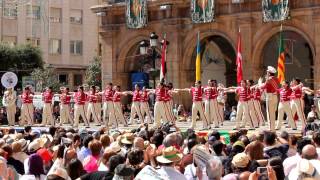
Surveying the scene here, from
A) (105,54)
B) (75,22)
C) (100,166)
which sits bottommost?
(100,166)

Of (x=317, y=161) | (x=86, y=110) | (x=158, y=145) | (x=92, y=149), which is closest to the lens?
(x=317, y=161)

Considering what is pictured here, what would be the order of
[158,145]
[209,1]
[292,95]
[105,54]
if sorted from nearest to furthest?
1. [158,145]
2. [292,95]
3. [209,1]
4. [105,54]

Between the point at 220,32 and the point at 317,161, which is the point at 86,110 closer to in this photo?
the point at 220,32

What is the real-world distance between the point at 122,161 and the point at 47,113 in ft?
64.1

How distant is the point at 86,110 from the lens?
27.4 m

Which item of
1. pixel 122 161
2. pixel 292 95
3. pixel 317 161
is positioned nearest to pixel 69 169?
pixel 122 161

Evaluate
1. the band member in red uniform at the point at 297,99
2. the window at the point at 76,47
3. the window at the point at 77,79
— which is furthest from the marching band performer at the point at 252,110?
the window at the point at 77,79

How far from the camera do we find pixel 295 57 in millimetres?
35094

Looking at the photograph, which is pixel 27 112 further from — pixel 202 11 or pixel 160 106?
pixel 202 11

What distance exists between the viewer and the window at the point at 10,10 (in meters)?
57.7

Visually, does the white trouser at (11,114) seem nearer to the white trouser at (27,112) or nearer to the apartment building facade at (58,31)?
the white trouser at (27,112)

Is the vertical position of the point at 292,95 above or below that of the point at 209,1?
below

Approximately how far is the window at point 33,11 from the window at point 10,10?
1.27 m

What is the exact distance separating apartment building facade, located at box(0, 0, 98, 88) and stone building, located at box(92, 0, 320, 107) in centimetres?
2194
